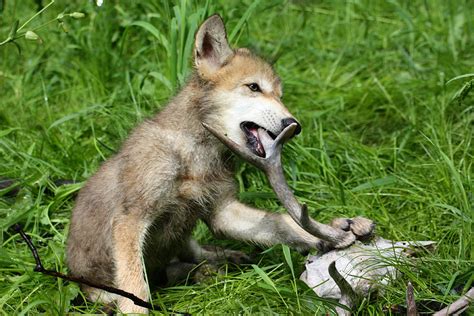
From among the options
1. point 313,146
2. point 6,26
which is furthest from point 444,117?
point 6,26

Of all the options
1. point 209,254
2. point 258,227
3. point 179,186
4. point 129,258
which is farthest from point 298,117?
point 129,258

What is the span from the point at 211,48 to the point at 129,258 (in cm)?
115

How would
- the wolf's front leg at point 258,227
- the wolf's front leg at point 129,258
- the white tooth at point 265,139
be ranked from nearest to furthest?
1. the wolf's front leg at point 129,258
2. the white tooth at point 265,139
3. the wolf's front leg at point 258,227

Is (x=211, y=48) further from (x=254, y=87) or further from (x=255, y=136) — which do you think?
(x=255, y=136)

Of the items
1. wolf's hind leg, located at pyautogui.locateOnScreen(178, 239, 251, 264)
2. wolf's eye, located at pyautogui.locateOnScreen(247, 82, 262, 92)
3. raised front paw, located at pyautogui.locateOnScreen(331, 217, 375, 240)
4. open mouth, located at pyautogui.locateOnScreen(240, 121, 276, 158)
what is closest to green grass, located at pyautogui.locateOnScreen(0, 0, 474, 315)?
wolf's hind leg, located at pyautogui.locateOnScreen(178, 239, 251, 264)

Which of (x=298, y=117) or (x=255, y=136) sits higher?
(x=255, y=136)

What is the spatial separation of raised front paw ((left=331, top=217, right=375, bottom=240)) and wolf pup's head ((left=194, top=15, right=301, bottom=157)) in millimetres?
479

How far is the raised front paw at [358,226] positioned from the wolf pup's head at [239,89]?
479 mm

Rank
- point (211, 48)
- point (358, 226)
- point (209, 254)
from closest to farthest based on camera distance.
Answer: point (358, 226) < point (211, 48) < point (209, 254)

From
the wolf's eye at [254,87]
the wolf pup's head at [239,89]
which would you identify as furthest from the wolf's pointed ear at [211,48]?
the wolf's eye at [254,87]

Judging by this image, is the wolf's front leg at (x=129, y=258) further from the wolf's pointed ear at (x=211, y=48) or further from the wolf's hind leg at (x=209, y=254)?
the wolf's pointed ear at (x=211, y=48)

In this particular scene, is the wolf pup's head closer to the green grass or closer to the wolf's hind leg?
the green grass

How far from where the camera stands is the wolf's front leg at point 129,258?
13.5 ft

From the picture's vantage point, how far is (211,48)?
4582 mm
